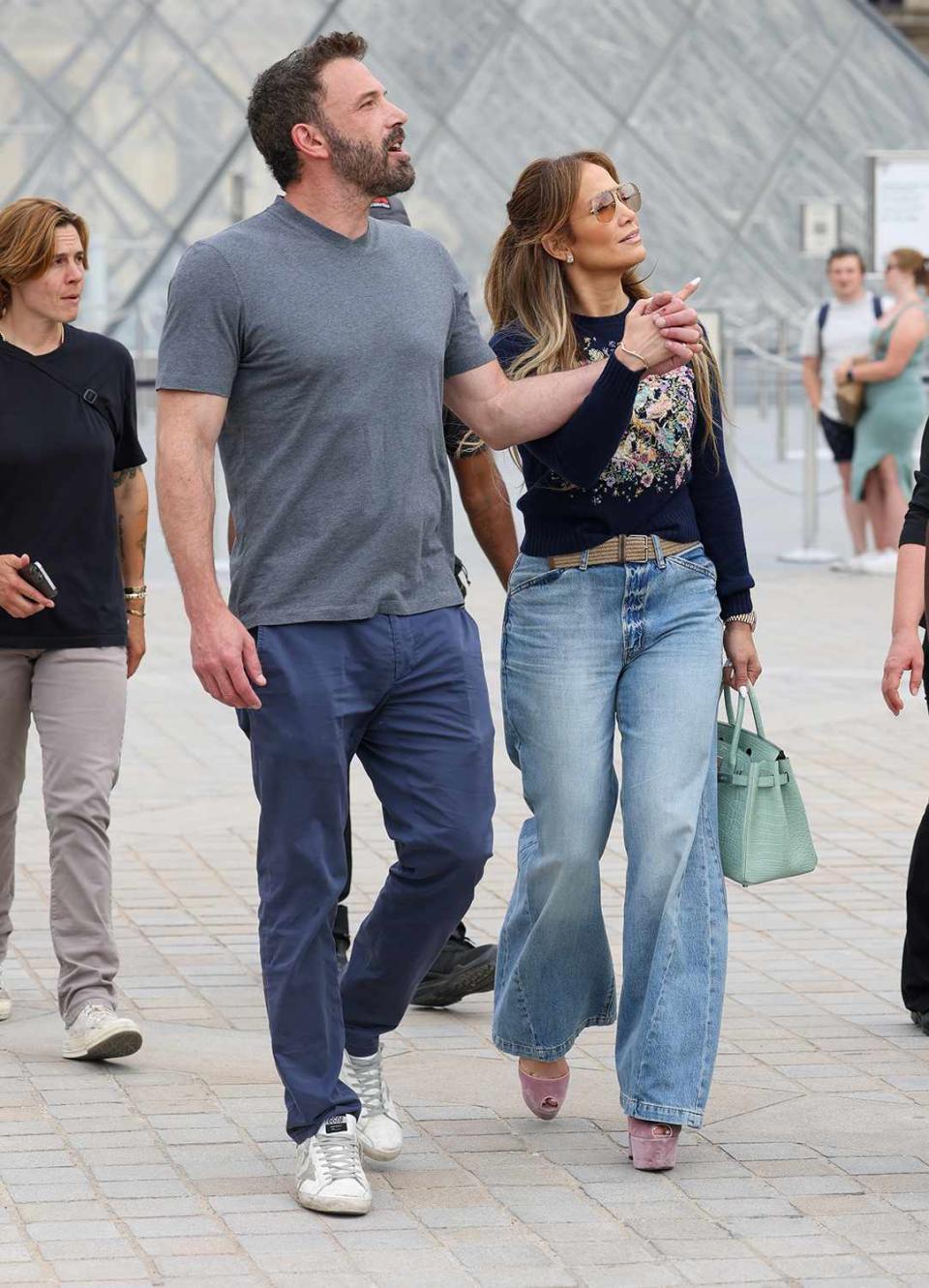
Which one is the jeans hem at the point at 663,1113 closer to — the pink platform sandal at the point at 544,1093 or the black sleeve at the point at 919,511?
the pink platform sandal at the point at 544,1093

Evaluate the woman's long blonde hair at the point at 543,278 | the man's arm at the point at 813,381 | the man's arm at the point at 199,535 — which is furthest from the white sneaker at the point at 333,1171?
the man's arm at the point at 813,381

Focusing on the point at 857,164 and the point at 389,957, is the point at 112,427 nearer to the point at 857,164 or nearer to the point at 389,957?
the point at 389,957

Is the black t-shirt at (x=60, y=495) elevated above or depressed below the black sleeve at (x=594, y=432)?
below

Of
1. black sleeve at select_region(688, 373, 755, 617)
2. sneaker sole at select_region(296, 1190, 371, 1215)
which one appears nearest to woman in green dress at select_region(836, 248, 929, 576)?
black sleeve at select_region(688, 373, 755, 617)

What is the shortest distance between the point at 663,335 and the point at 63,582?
157cm

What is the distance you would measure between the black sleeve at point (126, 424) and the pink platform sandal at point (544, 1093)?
62.2 inches

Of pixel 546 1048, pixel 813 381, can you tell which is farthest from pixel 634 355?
pixel 813 381

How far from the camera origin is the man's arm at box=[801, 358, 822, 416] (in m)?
13.5

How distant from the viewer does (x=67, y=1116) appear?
4.42m

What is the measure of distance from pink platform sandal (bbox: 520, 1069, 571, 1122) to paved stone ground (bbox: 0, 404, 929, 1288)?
0.04m

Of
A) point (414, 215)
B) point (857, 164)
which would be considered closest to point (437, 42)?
point (414, 215)

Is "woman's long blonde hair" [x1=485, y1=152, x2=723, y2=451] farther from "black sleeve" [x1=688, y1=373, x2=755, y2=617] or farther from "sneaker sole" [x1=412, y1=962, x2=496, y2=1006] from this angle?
"sneaker sole" [x1=412, y1=962, x2=496, y2=1006]

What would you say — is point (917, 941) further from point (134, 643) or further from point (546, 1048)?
point (134, 643)

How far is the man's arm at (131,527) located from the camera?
514 centimetres
